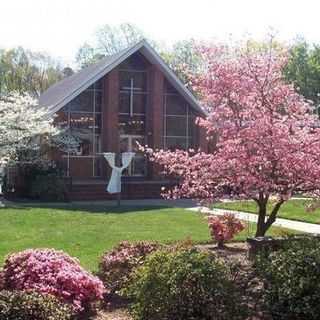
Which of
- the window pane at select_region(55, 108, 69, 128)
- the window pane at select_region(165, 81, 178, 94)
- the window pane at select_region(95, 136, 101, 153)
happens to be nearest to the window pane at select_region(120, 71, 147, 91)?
the window pane at select_region(165, 81, 178, 94)

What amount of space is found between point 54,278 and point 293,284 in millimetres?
2599

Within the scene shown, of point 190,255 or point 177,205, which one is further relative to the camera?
point 177,205

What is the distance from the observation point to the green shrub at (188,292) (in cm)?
612

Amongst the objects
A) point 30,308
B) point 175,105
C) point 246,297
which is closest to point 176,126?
point 175,105

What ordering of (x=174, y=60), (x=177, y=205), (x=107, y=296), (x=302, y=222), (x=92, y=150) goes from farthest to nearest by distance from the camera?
(x=174, y=60), (x=92, y=150), (x=177, y=205), (x=302, y=222), (x=107, y=296)

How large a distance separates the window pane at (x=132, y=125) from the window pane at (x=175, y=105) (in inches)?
60.5

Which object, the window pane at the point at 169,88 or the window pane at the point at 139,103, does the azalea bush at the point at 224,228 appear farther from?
the window pane at the point at 169,88

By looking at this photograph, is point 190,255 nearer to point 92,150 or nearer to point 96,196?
point 96,196

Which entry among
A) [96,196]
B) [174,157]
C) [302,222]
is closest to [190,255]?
[174,157]

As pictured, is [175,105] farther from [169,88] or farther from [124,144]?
[124,144]

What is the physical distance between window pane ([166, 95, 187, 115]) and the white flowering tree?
5605 mm

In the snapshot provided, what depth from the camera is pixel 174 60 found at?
204 ft

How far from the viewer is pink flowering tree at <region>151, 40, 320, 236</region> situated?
10.1 meters

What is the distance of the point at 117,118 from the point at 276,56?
22.0 metres
